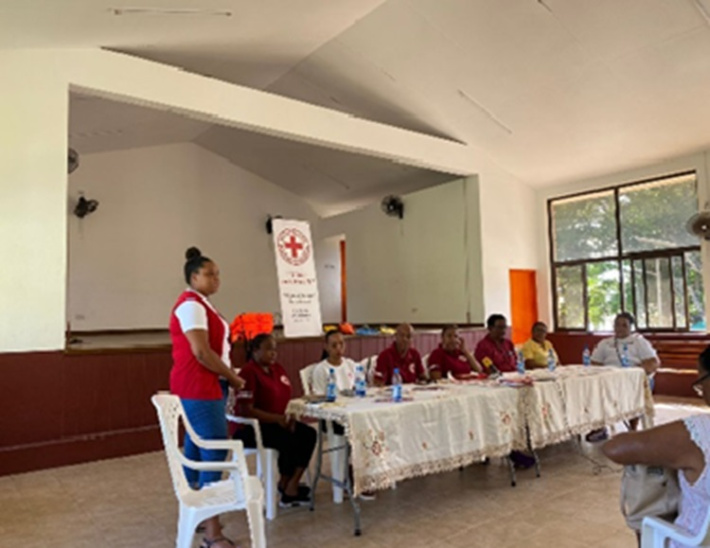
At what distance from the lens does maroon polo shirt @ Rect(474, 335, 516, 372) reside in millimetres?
4516

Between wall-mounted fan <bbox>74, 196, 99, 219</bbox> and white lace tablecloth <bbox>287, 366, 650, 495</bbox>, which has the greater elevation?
wall-mounted fan <bbox>74, 196, 99, 219</bbox>

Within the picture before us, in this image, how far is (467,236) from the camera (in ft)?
27.8

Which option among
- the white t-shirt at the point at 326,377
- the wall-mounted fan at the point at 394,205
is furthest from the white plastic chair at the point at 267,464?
the wall-mounted fan at the point at 394,205

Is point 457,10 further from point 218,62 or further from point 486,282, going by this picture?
point 486,282

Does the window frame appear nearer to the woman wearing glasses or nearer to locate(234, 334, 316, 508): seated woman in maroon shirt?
locate(234, 334, 316, 508): seated woman in maroon shirt

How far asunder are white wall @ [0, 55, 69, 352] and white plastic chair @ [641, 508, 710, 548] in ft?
14.4

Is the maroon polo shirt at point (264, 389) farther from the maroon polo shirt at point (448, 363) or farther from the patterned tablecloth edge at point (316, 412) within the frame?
the maroon polo shirt at point (448, 363)

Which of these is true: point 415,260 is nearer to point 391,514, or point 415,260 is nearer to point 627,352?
point 627,352

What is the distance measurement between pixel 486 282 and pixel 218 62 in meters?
4.75

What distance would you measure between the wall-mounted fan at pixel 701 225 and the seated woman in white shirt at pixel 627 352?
3107 millimetres

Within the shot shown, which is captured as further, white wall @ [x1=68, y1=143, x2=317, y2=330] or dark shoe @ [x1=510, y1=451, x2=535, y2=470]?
white wall @ [x1=68, y1=143, x2=317, y2=330]

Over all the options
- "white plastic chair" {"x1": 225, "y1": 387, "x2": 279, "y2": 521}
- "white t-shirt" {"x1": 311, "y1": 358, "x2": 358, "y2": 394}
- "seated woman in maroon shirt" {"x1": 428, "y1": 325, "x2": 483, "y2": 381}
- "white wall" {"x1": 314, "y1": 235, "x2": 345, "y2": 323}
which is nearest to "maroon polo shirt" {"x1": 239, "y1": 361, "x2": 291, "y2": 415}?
"white plastic chair" {"x1": 225, "y1": 387, "x2": 279, "y2": 521}

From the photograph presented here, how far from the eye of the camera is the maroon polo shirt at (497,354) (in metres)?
4.52

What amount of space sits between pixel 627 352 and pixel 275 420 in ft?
10.6
